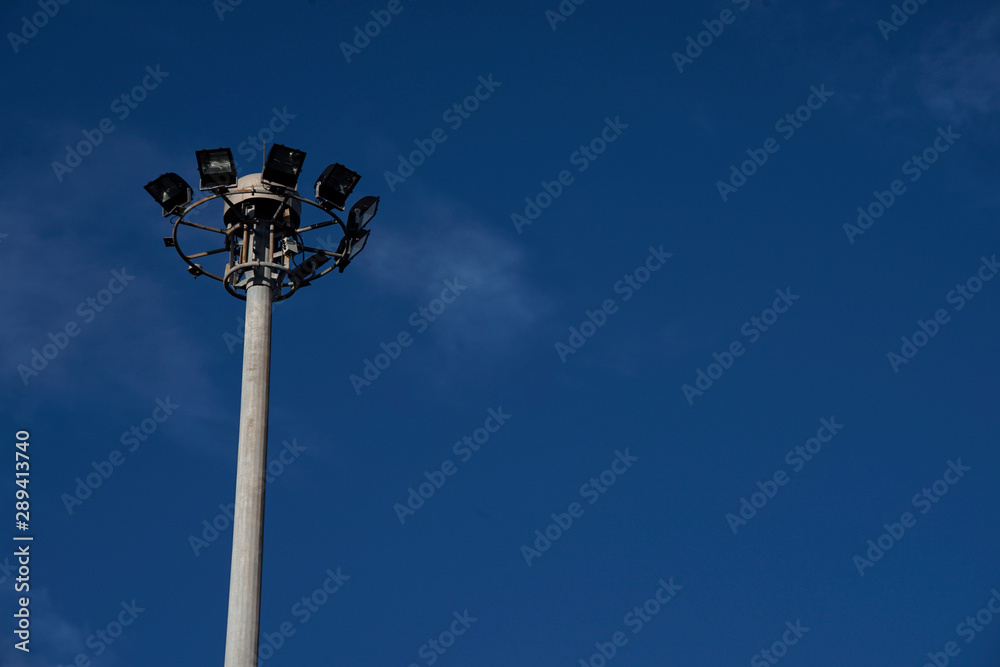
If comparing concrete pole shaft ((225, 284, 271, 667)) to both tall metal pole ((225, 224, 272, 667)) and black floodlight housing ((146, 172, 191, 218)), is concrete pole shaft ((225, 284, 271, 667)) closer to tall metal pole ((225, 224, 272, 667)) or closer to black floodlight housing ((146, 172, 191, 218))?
tall metal pole ((225, 224, 272, 667))

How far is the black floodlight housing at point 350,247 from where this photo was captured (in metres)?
32.9

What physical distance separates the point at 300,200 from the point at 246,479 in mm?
6745

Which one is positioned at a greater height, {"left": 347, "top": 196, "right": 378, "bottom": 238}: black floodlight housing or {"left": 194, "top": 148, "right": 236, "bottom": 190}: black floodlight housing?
{"left": 347, "top": 196, "right": 378, "bottom": 238}: black floodlight housing

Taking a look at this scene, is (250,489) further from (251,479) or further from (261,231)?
(261,231)

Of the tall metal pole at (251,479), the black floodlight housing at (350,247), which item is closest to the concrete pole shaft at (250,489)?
the tall metal pole at (251,479)

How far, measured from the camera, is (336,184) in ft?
107

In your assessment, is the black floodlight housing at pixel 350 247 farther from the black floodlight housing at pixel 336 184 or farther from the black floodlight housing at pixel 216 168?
the black floodlight housing at pixel 216 168

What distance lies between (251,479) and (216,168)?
695cm

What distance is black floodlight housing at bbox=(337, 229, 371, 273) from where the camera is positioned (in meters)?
32.9

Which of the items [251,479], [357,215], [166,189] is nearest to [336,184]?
[357,215]

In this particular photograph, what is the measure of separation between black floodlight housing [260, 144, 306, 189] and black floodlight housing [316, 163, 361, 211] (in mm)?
620

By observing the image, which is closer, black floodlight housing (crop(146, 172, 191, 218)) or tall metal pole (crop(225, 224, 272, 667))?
tall metal pole (crop(225, 224, 272, 667))

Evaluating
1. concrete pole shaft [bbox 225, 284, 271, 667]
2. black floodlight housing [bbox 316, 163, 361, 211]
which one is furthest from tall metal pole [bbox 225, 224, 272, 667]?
black floodlight housing [bbox 316, 163, 361, 211]

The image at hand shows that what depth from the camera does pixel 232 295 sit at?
3253 cm
